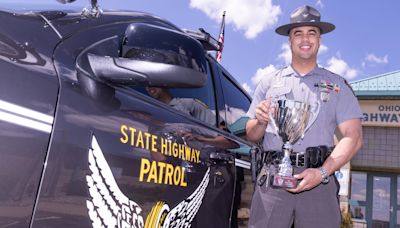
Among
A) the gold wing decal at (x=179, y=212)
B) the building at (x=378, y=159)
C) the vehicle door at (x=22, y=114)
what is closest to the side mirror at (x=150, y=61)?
the vehicle door at (x=22, y=114)

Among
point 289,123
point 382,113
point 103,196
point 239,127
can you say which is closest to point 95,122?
point 103,196

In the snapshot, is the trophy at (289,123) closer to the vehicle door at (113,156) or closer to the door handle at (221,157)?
the door handle at (221,157)

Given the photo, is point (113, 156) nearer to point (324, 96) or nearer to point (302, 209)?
point (302, 209)

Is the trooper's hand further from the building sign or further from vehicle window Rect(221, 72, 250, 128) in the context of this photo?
the building sign

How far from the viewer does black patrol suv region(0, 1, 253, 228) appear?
1.19m

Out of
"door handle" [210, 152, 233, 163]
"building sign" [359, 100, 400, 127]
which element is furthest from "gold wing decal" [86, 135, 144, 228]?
"building sign" [359, 100, 400, 127]

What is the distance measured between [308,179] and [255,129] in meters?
0.46

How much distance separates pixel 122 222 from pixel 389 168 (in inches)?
504

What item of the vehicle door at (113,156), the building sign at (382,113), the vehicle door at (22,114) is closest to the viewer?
the vehicle door at (22,114)

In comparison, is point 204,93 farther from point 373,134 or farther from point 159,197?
point 373,134

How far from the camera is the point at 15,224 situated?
115 centimetres

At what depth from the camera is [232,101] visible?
317cm

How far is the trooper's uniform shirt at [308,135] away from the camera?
7.29 feet

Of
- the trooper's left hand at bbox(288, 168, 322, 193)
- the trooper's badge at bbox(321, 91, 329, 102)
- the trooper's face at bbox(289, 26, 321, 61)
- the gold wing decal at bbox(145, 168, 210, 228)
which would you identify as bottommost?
the gold wing decal at bbox(145, 168, 210, 228)
